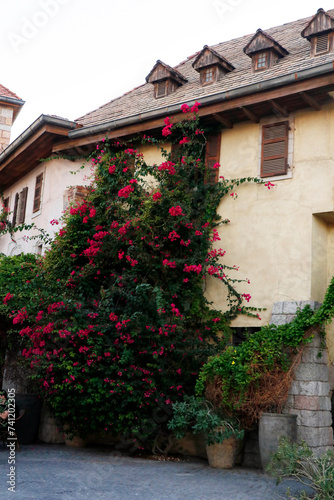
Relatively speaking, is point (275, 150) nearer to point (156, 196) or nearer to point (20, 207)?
point (156, 196)

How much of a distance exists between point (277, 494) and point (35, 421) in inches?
187

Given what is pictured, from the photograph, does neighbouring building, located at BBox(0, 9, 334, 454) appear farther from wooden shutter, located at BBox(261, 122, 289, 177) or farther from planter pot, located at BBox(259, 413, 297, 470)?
planter pot, located at BBox(259, 413, 297, 470)

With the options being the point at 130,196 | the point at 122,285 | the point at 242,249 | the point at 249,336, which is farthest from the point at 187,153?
the point at 249,336

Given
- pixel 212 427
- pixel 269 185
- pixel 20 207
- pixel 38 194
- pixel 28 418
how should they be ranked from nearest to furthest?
pixel 212 427 → pixel 269 185 → pixel 28 418 → pixel 38 194 → pixel 20 207

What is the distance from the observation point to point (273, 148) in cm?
947

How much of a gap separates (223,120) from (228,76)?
1.66 m

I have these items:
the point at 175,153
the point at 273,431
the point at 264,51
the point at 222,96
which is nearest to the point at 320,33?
the point at 264,51

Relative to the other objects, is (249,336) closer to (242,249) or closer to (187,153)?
(242,249)

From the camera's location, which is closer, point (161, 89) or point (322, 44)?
point (322, 44)

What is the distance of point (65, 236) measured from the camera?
32.6 ft

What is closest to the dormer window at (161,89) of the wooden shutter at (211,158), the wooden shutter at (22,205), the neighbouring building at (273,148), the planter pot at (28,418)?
the neighbouring building at (273,148)

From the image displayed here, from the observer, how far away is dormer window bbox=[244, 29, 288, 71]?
34.2ft

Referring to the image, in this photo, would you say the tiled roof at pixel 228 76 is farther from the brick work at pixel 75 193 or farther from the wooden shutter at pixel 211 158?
the brick work at pixel 75 193

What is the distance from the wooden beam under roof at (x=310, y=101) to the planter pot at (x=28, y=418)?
A: 6.37 metres
